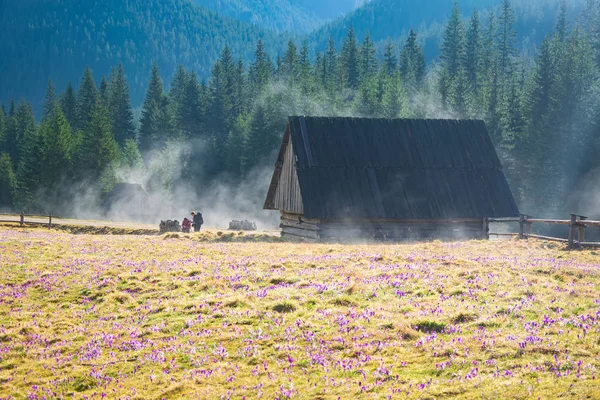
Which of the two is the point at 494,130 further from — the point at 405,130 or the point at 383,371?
the point at 383,371

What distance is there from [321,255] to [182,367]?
43.3 feet

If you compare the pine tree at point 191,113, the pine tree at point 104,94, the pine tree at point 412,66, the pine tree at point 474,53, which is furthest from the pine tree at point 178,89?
the pine tree at point 474,53

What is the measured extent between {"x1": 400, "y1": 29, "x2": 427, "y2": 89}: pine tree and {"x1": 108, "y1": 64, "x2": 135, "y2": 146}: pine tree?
198 feet

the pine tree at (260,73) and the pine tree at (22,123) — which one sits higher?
the pine tree at (260,73)

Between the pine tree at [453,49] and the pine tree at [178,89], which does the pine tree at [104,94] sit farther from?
the pine tree at [453,49]

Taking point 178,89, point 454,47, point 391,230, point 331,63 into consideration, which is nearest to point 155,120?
point 178,89

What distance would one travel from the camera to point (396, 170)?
37500mm

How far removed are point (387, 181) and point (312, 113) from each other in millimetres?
68399

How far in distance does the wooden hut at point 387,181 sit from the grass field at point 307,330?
13.7m

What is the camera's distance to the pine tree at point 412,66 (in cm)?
12246

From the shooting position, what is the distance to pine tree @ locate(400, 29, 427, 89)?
122 m

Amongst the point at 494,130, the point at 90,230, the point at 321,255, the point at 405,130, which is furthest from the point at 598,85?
the point at 321,255

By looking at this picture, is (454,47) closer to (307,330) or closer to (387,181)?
(387,181)

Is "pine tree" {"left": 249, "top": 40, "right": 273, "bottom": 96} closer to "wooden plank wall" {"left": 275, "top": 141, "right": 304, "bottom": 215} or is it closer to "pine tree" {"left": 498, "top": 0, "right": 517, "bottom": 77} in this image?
"pine tree" {"left": 498, "top": 0, "right": 517, "bottom": 77}
